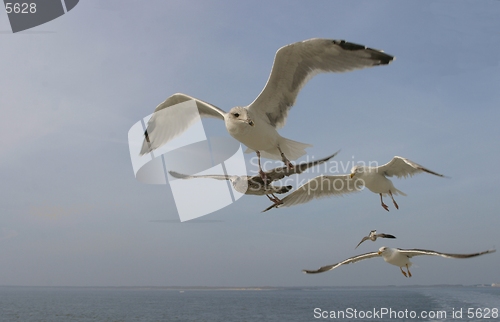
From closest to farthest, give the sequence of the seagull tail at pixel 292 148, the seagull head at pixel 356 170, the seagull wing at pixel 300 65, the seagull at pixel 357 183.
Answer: the seagull wing at pixel 300 65 → the seagull tail at pixel 292 148 → the seagull at pixel 357 183 → the seagull head at pixel 356 170

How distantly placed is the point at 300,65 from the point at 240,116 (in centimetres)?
138

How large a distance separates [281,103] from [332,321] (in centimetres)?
4954

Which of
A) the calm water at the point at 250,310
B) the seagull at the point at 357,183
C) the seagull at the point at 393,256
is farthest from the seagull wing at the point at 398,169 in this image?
the calm water at the point at 250,310

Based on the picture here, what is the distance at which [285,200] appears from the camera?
9.02 metres

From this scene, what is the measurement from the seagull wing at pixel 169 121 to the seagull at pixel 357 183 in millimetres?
2246

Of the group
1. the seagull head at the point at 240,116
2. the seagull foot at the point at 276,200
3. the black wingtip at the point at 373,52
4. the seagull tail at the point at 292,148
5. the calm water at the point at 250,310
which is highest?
the black wingtip at the point at 373,52

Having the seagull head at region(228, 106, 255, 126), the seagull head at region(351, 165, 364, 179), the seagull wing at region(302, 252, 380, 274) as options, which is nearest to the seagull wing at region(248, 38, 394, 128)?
the seagull head at region(228, 106, 255, 126)

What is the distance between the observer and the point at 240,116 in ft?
20.7

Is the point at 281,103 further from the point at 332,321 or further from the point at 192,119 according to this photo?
the point at 332,321

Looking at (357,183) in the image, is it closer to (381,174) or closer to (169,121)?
(381,174)

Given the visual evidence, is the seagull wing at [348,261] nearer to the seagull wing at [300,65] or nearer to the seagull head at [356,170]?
the seagull head at [356,170]

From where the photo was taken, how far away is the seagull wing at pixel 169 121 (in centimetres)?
840

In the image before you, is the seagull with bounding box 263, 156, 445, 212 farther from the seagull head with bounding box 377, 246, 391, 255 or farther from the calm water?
the calm water

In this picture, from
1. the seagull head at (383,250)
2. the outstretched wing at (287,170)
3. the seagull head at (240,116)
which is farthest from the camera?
the seagull head at (383,250)
